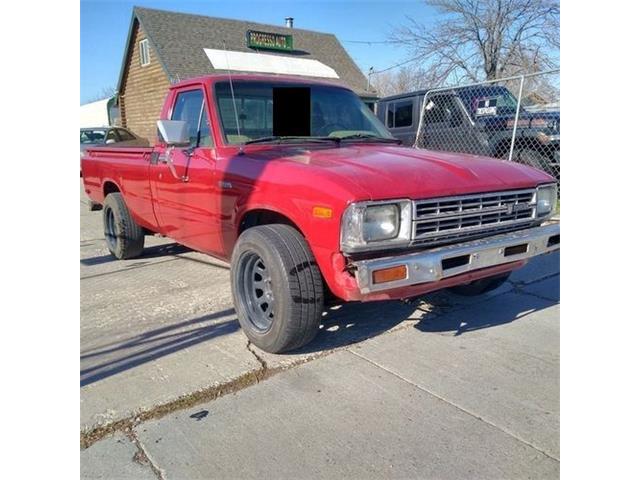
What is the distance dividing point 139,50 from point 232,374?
2156cm

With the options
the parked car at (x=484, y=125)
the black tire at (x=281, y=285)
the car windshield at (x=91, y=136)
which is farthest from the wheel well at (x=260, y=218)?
the car windshield at (x=91, y=136)

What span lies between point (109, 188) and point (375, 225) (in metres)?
4.66

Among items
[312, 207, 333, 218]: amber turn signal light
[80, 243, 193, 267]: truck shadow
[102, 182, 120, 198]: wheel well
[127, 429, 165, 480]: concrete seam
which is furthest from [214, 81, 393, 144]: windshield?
[80, 243, 193, 267]: truck shadow

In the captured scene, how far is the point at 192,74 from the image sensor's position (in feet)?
62.4

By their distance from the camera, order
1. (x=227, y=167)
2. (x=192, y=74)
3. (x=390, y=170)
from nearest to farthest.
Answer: (x=390, y=170), (x=227, y=167), (x=192, y=74)

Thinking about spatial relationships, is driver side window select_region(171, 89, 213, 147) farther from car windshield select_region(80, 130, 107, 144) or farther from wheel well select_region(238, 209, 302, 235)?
car windshield select_region(80, 130, 107, 144)

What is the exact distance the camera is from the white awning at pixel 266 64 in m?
19.1

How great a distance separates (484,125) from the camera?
28.2 feet

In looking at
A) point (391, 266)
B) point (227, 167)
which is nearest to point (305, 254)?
point (391, 266)

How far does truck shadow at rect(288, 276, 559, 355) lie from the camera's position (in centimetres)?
388

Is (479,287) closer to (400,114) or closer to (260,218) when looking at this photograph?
(260,218)

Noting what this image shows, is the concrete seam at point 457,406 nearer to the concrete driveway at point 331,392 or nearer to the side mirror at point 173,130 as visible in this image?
the concrete driveway at point 331,392

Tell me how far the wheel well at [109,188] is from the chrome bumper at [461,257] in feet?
14.7

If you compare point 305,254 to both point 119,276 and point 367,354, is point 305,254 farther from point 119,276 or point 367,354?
point 119,276
